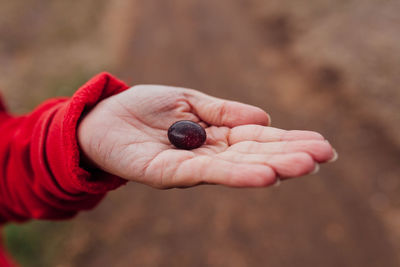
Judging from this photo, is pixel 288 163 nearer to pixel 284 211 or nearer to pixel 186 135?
pixel 186 135

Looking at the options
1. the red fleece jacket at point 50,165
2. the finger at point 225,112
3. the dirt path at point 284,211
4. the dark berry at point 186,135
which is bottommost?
the dirt path at point 284,211

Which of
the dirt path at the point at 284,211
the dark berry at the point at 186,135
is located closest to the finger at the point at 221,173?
the dark berry at the point at 186,135

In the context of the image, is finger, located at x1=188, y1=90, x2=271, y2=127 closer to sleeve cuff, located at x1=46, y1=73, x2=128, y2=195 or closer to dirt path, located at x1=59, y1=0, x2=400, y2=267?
sleeve cuff, located at x1=46, y1=73, x2=128, y2=195

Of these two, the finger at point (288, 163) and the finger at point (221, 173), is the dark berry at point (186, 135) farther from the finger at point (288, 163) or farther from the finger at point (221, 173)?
the finger at point (288, 163)

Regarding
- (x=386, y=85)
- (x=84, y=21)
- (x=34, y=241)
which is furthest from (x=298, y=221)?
(x=84, y=21)

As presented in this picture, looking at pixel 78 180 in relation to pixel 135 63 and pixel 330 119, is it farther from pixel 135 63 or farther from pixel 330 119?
pixel 135 63

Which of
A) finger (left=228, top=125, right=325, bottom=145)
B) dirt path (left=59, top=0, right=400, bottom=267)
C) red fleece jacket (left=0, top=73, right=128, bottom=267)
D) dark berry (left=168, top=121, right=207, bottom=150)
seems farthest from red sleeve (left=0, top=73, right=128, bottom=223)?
dirt path (left=59, top=0, right=400, bottom=267)

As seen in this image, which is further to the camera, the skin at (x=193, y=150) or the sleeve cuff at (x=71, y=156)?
the sleeve cuff at (x=71, y=156)
